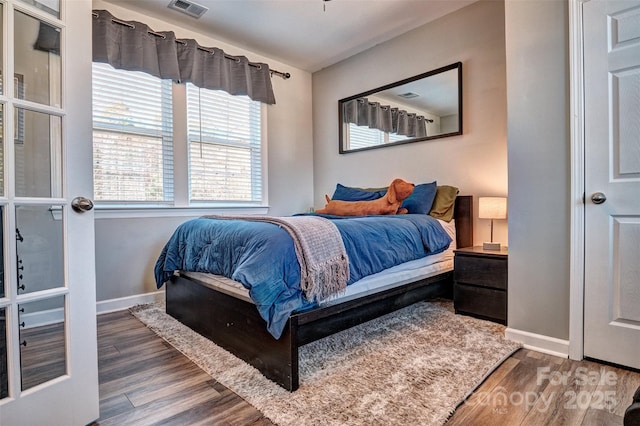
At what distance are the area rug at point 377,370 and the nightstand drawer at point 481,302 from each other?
7 cm

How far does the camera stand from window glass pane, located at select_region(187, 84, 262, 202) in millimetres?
3506

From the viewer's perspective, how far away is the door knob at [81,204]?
129 cm

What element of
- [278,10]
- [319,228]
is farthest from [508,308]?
[278,10]

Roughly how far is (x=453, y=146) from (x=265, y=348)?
2.57m

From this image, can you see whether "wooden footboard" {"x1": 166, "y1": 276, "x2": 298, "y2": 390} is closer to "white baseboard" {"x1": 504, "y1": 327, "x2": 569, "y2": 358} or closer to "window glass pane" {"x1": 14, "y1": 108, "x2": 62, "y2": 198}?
"window glass pane" {"x1": 14, "y1": 108, "x2": 62, "y2": 198}

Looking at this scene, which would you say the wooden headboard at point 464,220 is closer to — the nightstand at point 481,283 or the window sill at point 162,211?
the nightstand at point 481,283

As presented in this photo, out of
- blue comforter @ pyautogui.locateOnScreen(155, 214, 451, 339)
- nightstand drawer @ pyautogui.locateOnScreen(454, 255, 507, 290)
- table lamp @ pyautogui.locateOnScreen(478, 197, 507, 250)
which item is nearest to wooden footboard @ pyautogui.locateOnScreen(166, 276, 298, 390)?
blue comforter @ pyautogui.locateOnScreen(155, 214, 451, 339)

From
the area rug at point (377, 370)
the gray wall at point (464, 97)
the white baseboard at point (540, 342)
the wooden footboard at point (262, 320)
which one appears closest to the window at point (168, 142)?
the wooden footboard at point (262, 320)

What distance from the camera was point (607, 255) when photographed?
1.82 meters

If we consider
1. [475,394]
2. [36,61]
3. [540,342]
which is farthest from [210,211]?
[540,342]

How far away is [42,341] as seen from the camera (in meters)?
1.22

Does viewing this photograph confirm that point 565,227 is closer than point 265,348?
No

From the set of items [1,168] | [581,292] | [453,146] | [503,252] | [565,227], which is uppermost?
[453,146]

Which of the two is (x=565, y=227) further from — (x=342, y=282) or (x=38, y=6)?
(x=38, y=6)
